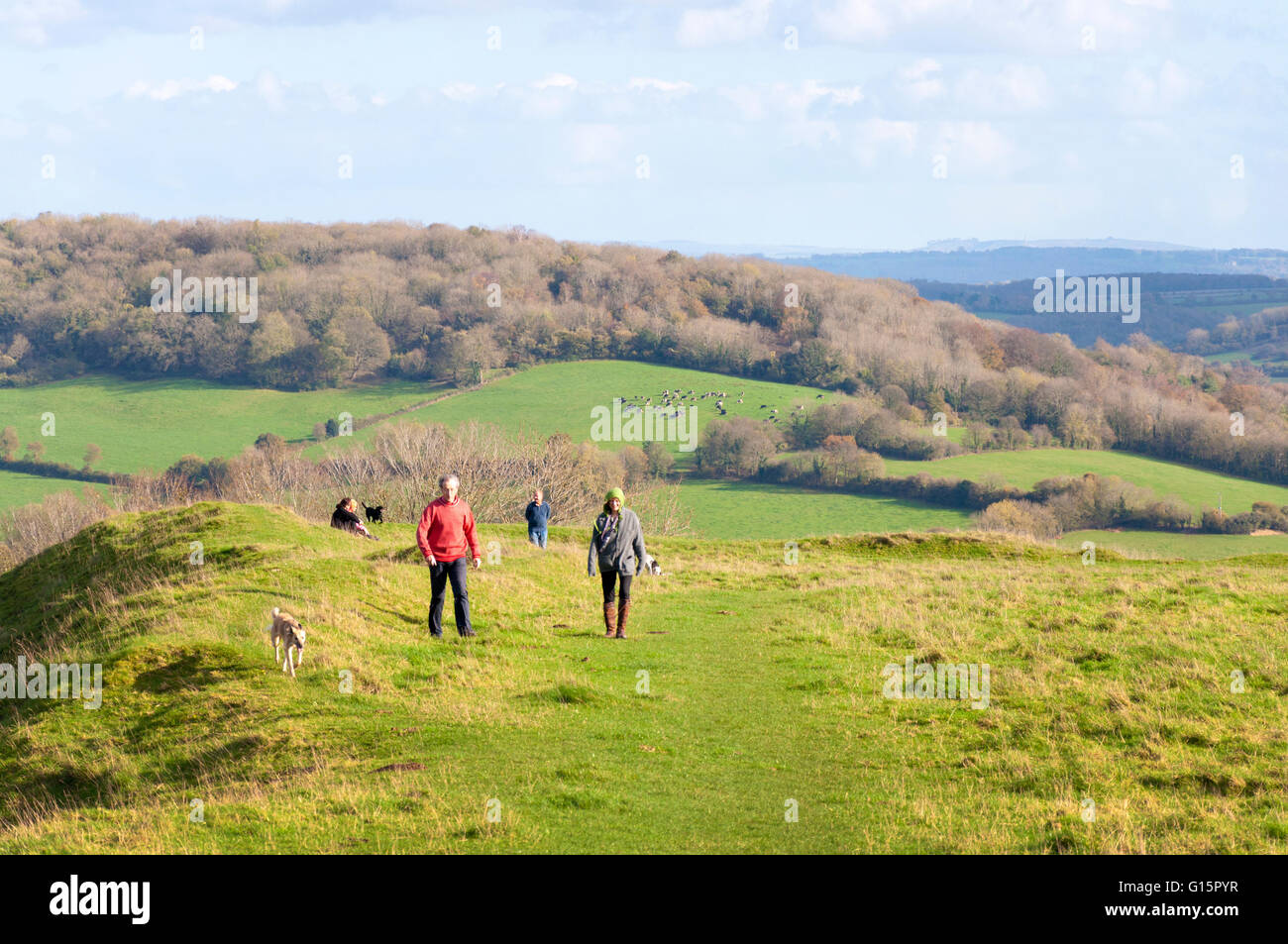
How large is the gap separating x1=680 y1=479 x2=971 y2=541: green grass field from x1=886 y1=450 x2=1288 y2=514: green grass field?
7.44 meters

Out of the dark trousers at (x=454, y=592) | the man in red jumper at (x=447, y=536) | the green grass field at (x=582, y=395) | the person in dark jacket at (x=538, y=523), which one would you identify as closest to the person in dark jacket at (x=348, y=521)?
the person in dark jacket at (x=538, y=523)

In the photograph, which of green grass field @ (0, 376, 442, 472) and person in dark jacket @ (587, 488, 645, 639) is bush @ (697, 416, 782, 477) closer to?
green grass field @ (0, 376, 442, 472)

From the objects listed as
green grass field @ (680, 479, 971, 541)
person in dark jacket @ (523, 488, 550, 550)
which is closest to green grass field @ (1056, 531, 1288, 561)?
green grass field @ (680, 479, 971, 541)

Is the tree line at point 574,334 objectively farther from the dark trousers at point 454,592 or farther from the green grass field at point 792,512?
the dark trousers at point 454,592

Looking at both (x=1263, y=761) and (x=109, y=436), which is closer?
(x=1263, y=761)

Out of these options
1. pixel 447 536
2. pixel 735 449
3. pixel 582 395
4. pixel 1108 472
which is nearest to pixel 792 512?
pixel 735 449

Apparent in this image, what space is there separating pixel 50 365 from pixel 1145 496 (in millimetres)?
122725

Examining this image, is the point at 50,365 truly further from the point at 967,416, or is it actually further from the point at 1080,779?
the point at 1080,779

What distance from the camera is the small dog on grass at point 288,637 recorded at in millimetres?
A: 13906

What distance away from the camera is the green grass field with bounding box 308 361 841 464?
372 feet

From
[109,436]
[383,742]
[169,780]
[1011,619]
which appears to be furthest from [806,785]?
[109,436]

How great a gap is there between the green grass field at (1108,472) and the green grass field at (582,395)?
18.8 metres

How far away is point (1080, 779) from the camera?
430 inches

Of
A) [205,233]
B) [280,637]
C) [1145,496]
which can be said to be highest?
[205,233]
